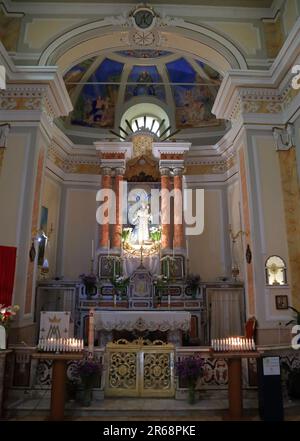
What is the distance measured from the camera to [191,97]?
43.1 feet

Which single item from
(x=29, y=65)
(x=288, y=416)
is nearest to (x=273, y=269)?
(x=288, y=416)

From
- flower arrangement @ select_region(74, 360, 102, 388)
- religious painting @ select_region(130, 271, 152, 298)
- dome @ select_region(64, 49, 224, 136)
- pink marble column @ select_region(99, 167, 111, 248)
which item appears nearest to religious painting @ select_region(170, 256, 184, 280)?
religious painting @ select_region(130, 271, 152, 298)

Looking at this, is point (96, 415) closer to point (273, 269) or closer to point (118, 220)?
point (273, 269)

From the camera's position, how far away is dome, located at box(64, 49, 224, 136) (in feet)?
40.1

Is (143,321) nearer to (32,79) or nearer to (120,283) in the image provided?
(120,283)

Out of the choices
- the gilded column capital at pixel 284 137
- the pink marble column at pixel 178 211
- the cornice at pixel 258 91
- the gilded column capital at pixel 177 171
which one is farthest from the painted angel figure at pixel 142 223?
the gilded column capital at pixel 284 137

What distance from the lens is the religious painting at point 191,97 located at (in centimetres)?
1255

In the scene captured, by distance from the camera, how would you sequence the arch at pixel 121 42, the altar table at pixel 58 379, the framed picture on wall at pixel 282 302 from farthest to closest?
1. the arch at pixel 121 42
2. the framed picture on wall at pixel 282 302
3. the altar table at pixel 58 379

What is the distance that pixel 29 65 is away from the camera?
8438mm

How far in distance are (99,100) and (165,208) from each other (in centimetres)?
467

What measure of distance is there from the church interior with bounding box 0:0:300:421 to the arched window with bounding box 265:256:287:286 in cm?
3

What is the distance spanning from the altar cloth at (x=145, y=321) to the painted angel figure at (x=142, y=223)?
352 centimetres

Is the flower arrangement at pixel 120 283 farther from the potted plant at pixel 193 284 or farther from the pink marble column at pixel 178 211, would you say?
the pink marble column at pixel 178 211

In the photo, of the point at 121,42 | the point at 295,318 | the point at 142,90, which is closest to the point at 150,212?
the point at 142,90
